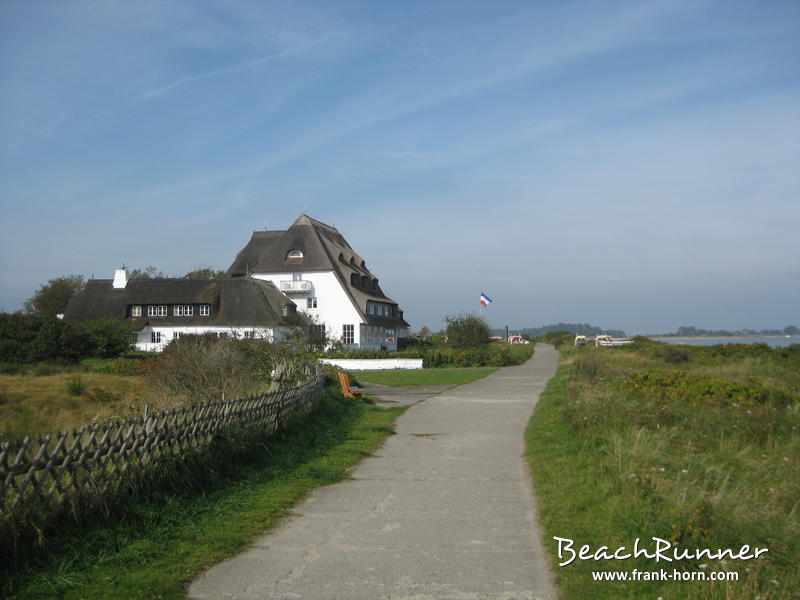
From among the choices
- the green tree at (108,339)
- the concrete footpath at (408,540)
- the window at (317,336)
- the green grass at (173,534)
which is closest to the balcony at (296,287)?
the window at (317,336)

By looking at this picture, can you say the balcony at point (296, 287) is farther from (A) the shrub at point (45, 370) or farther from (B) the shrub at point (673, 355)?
(A) the shrub at point (45, 370)

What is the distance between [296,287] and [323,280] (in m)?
2.36

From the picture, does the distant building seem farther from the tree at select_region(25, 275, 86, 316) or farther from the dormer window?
the tree at select_region(25, 275, 86, 316)

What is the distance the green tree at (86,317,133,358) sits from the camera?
38.6m

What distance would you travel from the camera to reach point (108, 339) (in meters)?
38.8

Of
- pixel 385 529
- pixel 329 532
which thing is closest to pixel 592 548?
pixel 385 529

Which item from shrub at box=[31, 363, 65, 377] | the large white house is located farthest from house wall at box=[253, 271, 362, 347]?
shrub at box=[31, 363, 65, 377]

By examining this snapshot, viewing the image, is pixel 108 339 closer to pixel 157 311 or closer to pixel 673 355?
pixel 157 311

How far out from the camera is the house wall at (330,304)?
189ft

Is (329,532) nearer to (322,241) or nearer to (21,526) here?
(21,526)

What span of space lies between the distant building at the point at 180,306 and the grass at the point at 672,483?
3848 centimetres

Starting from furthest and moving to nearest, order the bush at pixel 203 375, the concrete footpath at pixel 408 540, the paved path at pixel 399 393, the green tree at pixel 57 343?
the green tree at pixel 57 343 < the paved path at pixel 399 393 < the bush at pixel 203 375 < the concrete footpath at pixel 408 540

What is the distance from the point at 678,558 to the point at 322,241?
184 feet

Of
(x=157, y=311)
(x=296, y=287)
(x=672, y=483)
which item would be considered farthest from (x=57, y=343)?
(x=672, y=483)
